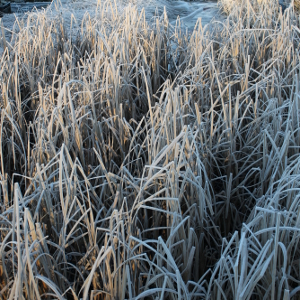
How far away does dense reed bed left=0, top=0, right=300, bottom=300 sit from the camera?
587 millimetres

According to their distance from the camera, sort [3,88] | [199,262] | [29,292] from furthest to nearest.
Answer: [3,88], [199,262], [29,292]

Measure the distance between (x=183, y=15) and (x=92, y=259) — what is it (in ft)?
11.0

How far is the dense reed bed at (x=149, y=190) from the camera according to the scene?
0.59 meters

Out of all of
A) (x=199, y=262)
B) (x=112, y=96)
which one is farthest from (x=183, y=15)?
(x=199, y=262)

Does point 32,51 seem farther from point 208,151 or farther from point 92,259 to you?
point 92,259

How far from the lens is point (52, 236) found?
77cm

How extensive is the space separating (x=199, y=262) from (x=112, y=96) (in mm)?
621

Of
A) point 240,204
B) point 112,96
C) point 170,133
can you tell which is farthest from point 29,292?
point 112,96

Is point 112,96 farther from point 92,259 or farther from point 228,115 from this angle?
point 92,259

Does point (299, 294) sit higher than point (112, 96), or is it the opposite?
point (112, 96)

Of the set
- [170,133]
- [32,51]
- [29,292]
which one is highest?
[32,51]

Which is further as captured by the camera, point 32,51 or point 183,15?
point 183,15

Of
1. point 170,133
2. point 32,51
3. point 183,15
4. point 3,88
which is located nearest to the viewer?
point 170,133

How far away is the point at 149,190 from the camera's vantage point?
2.82 ft
